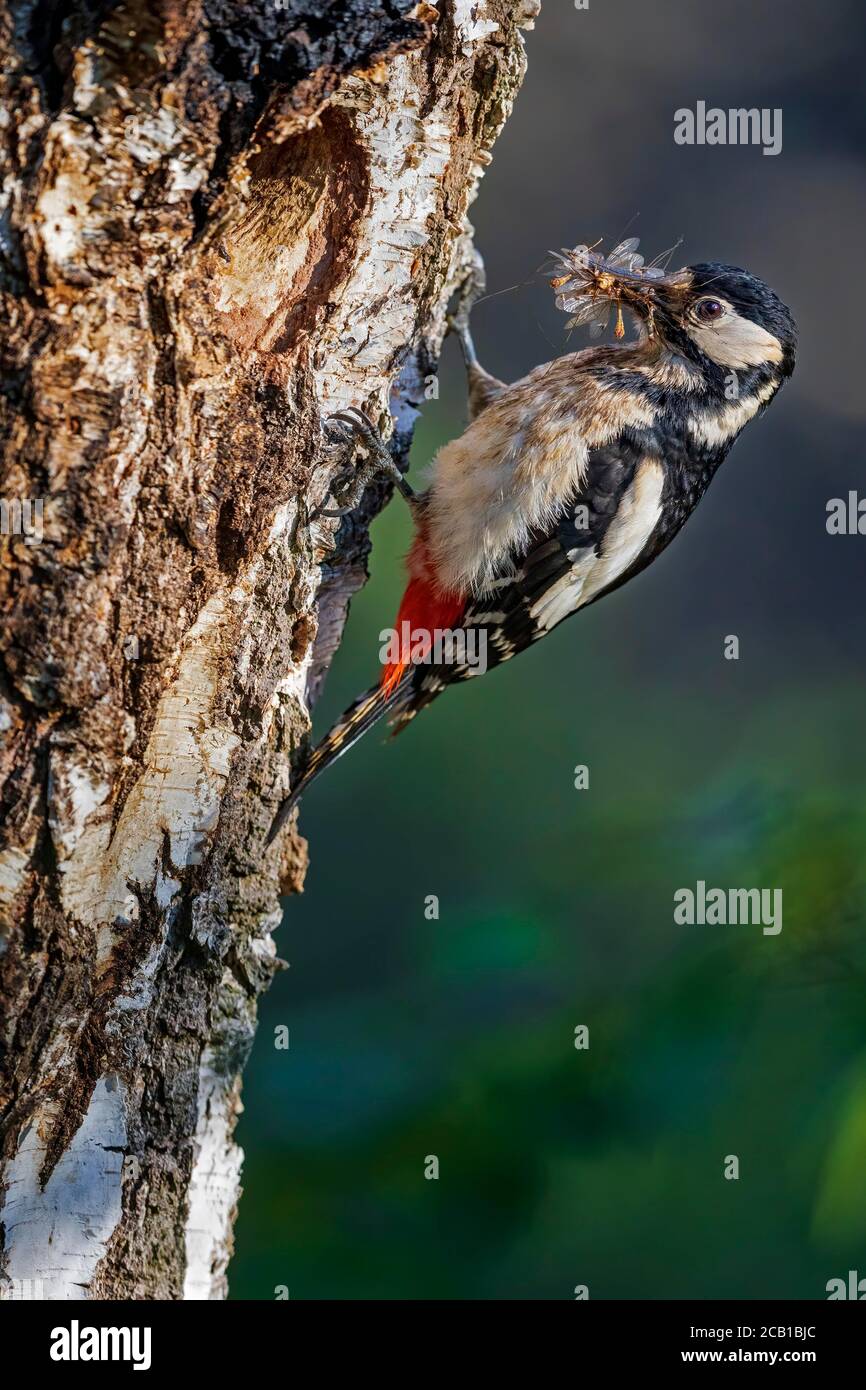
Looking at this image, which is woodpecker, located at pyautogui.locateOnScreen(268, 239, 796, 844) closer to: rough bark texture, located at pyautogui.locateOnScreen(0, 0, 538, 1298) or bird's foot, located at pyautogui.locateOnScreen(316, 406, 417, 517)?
bird's foot, located at pyautogui.locateOnScreen(316, 406, 417, 517)

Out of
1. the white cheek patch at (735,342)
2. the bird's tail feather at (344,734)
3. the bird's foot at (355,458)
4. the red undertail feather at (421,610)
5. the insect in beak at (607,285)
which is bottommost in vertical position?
the bird's tail feather at (344,734)

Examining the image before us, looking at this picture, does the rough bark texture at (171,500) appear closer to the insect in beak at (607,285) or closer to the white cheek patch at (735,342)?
the insect in beak at (607,285)

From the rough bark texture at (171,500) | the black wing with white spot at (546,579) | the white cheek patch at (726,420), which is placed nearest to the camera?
the rough bark texture at (171,500)

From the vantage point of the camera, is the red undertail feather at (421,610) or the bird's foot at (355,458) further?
the red undertail feather at (421,610)

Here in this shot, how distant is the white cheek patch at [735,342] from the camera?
7.54 feet

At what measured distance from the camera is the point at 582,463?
2211mm

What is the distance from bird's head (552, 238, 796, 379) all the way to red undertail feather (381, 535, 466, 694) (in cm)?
59

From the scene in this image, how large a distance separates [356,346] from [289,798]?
0.73 metres

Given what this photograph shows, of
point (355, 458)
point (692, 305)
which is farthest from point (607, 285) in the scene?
point (355, 458)

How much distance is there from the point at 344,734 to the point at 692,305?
1.10 metres

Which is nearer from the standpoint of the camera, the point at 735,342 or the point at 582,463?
the point at 582,463

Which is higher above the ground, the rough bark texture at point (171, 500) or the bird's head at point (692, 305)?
the bird's head at point (692, 305)

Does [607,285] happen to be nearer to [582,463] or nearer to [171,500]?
[582,463]

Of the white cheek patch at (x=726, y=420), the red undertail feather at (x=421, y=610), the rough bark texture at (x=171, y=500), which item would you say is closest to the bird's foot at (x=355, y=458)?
the rough bark texture at (x=171, y=500)
